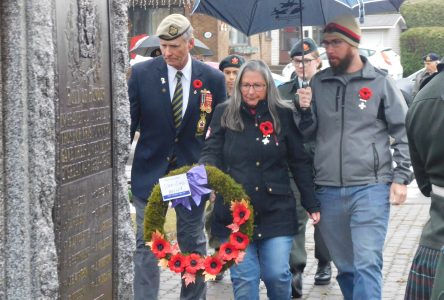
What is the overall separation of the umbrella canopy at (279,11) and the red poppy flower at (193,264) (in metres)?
2.04

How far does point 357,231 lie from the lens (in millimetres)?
6902

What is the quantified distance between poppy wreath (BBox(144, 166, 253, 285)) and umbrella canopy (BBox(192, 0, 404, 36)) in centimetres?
172

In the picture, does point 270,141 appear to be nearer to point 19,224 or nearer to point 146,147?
point 146,147

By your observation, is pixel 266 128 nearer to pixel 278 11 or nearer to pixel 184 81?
pixel 184 81

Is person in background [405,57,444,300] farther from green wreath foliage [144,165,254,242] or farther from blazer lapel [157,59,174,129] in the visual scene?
blazer lapel [157,59,174,129]

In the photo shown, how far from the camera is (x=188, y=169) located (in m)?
6.56

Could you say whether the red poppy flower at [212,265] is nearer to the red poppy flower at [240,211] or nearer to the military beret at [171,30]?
the red poppy flower at [240,211]

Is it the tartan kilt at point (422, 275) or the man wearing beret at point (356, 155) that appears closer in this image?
the tartan kilt at point (422, 275)

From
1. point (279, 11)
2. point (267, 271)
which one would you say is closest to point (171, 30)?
point (279, 11)

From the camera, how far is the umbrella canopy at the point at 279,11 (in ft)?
25.2

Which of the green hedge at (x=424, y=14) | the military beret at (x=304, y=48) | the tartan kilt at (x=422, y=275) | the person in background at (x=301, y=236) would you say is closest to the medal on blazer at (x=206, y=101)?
the person in background at (x=301, y=236)

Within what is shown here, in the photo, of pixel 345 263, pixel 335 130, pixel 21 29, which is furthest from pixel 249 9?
pixel 21 29

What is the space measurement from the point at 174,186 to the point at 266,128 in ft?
2.42

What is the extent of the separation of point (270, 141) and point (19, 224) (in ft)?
8.10
